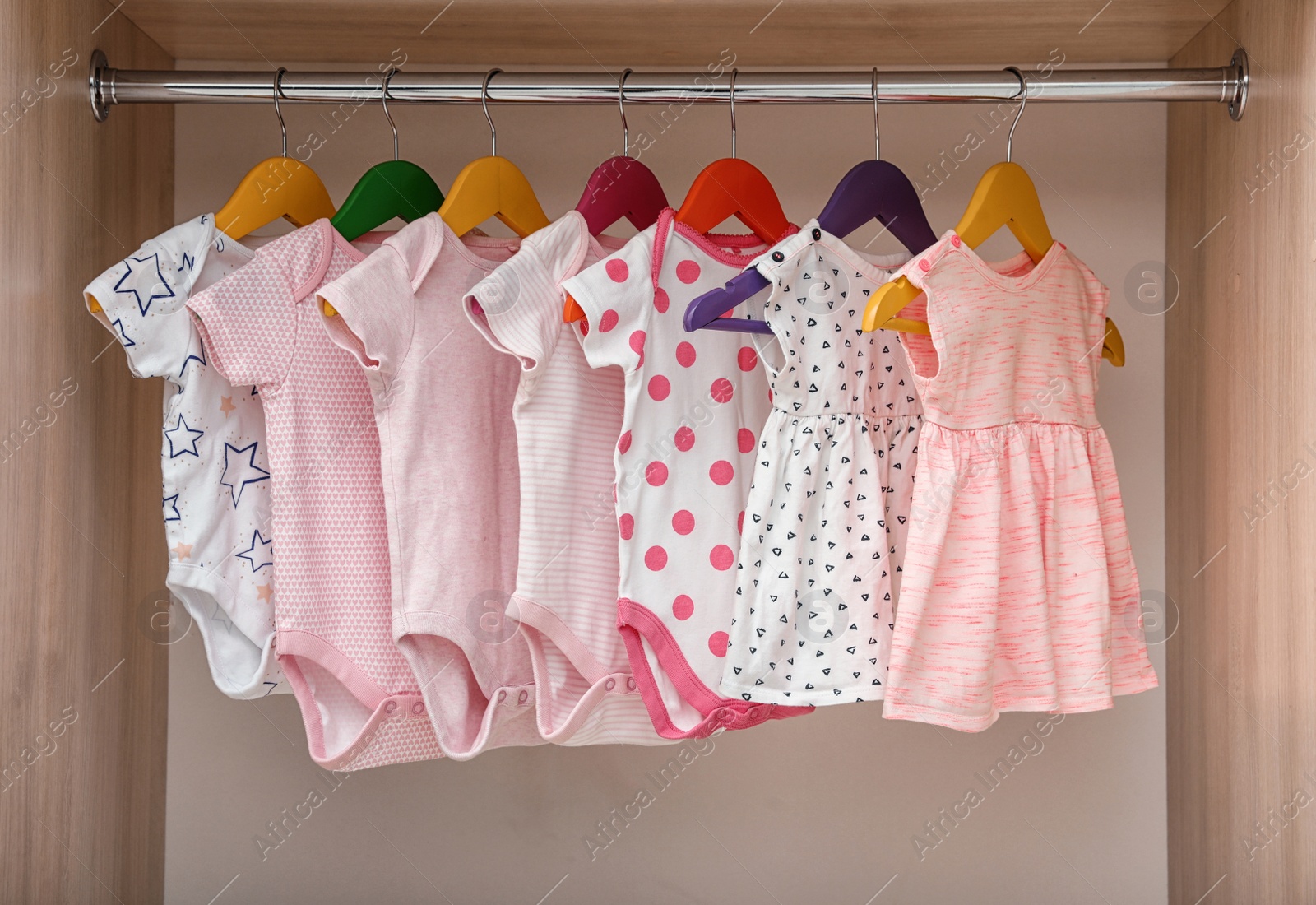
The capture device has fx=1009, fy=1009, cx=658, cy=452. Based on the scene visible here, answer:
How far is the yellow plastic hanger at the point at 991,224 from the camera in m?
1.05

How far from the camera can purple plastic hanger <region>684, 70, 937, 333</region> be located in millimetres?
1060

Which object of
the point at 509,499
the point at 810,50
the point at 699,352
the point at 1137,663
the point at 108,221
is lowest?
the point at 1137,663

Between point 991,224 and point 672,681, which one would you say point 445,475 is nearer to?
point 672,681

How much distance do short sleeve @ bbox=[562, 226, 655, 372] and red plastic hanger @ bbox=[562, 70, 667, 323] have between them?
0.08 metres

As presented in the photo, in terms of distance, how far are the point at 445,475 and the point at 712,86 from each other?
0.55m

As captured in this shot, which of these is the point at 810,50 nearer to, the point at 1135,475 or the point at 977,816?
the point at 1135,475

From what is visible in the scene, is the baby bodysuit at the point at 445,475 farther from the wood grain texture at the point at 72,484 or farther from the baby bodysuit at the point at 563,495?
the wood grain texture at the point at 72,484

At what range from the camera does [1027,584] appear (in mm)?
1072

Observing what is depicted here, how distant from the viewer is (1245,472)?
1207 mm

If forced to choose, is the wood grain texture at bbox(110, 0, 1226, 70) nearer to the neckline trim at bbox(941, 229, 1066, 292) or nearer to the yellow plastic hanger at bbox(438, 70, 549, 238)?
the yellow plastic hanger at bbox(438, 70, 549, 238)

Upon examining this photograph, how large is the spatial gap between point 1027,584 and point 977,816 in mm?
658

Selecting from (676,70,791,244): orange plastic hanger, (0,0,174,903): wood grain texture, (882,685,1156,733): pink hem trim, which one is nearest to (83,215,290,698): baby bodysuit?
(0,0,174,903): wood grain texture

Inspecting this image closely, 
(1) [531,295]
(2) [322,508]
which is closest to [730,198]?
(1) [531,295]

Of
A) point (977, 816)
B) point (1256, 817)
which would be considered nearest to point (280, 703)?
point (977, 816)
